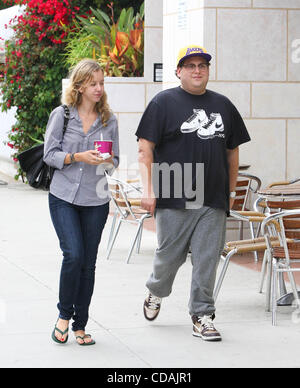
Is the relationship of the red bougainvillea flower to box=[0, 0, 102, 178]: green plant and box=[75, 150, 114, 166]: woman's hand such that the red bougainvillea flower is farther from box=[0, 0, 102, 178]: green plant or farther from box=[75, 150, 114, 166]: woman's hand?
box=[75, 150, 114, 166]: woman's hand

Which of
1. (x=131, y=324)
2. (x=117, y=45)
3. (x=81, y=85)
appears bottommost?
(x=131, y=324)

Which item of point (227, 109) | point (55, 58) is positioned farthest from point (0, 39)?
point (227, 109)

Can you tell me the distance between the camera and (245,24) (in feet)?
31.8

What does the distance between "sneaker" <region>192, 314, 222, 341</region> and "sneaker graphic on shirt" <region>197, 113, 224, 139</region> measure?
1.20 m

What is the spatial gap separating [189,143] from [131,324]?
4.73ft

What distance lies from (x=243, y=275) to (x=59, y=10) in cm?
917

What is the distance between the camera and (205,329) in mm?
5984

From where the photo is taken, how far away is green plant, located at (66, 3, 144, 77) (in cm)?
1449

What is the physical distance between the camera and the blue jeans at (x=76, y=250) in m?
5.75

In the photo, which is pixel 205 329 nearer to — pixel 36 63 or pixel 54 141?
pixel 54 141

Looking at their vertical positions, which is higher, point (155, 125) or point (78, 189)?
point (155, 125)

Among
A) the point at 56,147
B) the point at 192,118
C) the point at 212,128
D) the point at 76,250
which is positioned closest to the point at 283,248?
the point at 212,128

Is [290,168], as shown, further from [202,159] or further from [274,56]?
[202,159]

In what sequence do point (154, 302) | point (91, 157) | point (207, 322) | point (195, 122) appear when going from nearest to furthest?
point (91, 157)
point (195, 122)
point (207, 322)
point (154, 302)
